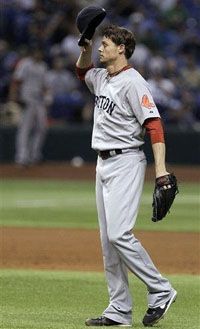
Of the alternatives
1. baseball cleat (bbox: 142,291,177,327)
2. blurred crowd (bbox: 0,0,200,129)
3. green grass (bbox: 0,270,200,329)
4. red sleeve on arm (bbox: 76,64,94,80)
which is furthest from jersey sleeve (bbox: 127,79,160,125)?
blurred crowd (bbox: 0,0,200,129)

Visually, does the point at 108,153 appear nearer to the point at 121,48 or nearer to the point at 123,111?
the point at 123,111

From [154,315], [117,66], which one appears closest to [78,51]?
[117,66]

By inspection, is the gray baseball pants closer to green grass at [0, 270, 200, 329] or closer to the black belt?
the black belt

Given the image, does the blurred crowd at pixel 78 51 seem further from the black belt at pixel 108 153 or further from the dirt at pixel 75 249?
the black belt at pixel 108 153

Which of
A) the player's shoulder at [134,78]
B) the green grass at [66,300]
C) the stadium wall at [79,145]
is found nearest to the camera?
the player's shoulder at [134,78]

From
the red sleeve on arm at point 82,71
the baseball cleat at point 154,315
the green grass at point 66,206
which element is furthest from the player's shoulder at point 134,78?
the green grass at point 66,206

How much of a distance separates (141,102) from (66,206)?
9426 mm

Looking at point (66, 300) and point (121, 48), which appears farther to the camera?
point (66, 300)

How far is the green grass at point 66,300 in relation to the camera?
6832 millimetres

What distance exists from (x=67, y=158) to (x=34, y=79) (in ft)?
6.41

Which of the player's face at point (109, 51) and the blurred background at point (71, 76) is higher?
the player's face at point (109, 51)

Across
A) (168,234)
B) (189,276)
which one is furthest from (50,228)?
(189,276)

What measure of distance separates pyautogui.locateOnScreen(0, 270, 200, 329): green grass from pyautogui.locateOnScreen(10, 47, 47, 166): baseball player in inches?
442

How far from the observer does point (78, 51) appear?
21.6 metres
